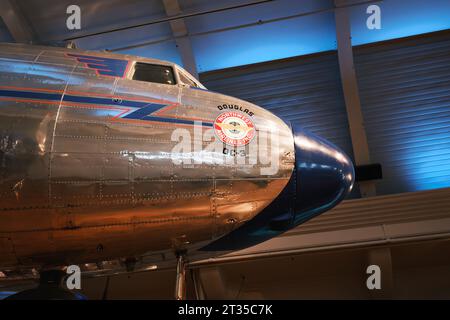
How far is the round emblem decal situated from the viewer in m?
4.82

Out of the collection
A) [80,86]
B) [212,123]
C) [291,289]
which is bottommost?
[291,289]

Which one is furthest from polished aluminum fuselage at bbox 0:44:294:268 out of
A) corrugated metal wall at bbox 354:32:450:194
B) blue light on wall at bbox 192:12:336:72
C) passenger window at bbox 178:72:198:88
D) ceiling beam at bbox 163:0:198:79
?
corrugated metal wall at bbox 354:32:450:194

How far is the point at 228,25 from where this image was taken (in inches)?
505

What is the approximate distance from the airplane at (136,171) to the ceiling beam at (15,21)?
303 inches

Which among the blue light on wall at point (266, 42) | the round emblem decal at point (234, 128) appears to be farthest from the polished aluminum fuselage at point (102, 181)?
the blue light on wall at point (266, 42)

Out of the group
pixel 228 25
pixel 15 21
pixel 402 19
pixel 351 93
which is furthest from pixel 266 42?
pixel 15 21

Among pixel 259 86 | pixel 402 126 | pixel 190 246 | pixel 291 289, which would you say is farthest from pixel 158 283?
pixel 190 246

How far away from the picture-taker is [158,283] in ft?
41.5

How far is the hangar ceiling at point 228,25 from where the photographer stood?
1241 centimetres

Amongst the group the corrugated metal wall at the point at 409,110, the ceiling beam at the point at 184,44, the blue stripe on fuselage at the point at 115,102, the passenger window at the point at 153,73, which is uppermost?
the ceiling beam at the point at 184,44

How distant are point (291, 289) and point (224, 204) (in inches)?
336

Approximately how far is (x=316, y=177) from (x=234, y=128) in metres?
0.93

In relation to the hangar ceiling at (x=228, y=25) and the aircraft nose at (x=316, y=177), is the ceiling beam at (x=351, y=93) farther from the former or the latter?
the aircraft nose at (x=316, y=177)

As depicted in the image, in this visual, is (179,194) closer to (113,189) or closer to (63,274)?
(113,189)
